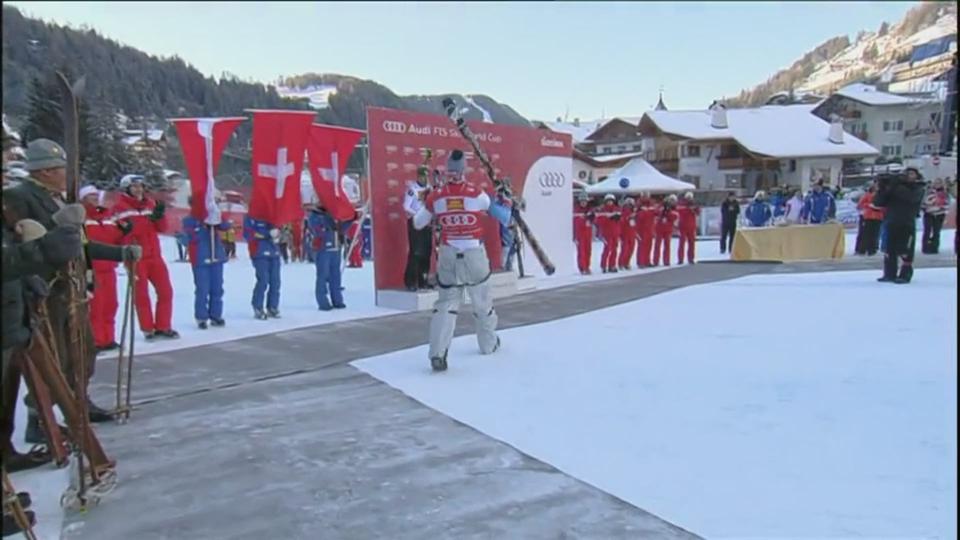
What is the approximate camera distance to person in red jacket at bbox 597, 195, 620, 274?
15.2m

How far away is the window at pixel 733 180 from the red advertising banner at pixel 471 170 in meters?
37.9

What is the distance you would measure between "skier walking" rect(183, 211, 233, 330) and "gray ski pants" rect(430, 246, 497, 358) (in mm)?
3450

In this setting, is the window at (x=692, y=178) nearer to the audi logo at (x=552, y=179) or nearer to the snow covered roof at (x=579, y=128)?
the snow covered roof at (x=579, y=128)

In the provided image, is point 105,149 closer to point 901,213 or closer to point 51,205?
point 901,213

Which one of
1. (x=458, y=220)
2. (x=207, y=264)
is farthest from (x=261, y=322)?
(x=458, y=220)

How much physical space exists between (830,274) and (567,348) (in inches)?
292

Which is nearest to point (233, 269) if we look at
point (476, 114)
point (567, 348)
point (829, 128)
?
point (476, 114)

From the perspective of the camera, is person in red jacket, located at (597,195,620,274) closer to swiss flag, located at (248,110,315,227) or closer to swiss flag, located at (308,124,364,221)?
swiss flag, located at (308,124,364,221)

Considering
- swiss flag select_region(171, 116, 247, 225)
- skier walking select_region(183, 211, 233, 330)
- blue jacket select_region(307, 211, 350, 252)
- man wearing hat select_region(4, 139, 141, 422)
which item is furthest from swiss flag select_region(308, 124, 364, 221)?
man wearing hat select_region(4, 139, 141, 422)

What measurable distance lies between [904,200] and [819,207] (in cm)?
1036

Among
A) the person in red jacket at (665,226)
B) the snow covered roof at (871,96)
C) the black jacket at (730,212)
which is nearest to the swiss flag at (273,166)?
the person in red jacket at (665,226)

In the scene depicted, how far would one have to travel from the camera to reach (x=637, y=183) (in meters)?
33.6

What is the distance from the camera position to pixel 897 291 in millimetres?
9594

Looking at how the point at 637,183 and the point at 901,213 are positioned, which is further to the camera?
the point at 637,183
